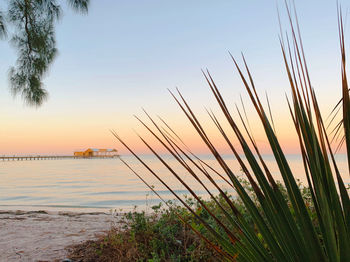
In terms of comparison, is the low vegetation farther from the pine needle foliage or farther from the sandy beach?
the pine needle foliage

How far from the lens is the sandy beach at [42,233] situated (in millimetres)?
4547

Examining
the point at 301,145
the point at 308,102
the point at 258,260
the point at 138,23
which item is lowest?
the point at 258,260

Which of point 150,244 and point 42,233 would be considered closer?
point 150,244

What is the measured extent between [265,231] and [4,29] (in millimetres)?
8620

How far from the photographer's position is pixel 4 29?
7586 millimetres

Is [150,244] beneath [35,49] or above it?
beneath

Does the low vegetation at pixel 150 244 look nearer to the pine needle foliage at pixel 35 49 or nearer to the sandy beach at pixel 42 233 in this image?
the sandy beach at pixel 42 233

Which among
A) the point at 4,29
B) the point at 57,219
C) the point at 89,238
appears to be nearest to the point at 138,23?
the point at 4,29

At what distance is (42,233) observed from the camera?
19.5 feet

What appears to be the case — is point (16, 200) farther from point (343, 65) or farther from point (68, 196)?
point (343, 65)

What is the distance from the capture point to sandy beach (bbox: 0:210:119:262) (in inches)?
179

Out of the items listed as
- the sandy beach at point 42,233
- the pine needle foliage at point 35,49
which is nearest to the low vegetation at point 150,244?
the sandy beach at point 42,233

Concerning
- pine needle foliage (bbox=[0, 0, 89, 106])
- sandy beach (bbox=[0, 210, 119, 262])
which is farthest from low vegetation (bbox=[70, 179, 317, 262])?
pine needle foliage (bbox=[0, 0, 89, 106])

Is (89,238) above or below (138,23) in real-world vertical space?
below
